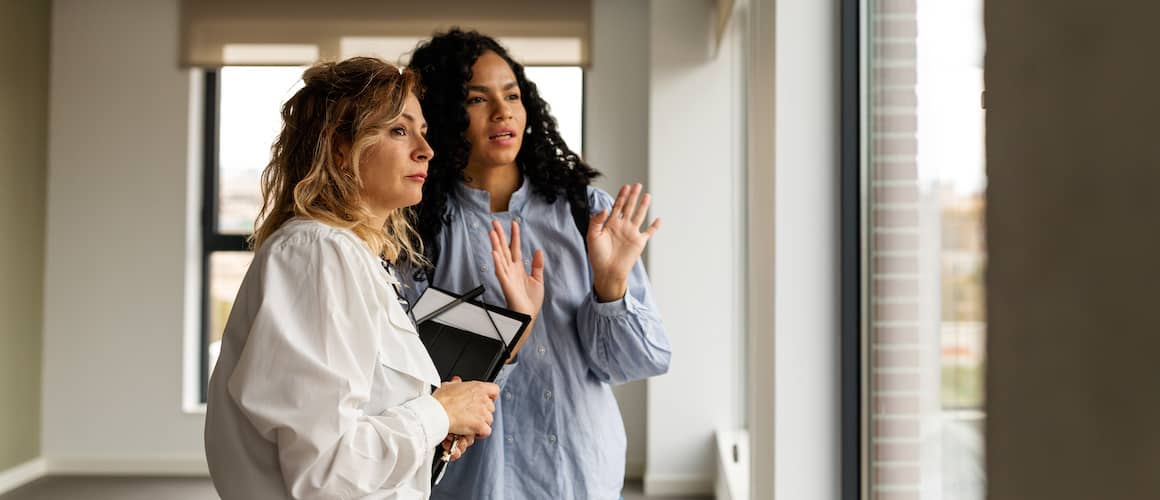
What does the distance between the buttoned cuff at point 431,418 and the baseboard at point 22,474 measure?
419 cm

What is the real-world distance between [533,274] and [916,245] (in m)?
0.70

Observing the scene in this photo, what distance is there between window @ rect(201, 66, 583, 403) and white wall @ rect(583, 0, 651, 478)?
20cm

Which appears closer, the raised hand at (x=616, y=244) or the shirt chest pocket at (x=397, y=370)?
the shirt chest pocket at (x=397, y=370)

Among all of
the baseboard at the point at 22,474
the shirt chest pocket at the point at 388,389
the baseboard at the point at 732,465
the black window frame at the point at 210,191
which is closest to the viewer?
the shirt chest pocket at the point at 388,389

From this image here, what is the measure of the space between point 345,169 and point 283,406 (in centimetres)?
38

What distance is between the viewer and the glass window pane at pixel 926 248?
119 centimetres

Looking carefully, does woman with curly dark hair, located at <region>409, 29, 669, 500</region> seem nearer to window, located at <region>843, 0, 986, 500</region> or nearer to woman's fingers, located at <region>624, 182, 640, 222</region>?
woman's fingers, located at <region>624, 182, 640, 222</region>

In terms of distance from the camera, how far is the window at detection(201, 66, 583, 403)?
4809 millimetres

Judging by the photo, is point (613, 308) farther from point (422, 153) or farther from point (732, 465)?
point (732, 465)

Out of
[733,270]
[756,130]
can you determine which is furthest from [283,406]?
[733,270]

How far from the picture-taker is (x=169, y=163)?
466 cm

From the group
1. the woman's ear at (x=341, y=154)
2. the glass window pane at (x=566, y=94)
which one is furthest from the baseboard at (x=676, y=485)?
the woman's ear at (x=341, y=154)

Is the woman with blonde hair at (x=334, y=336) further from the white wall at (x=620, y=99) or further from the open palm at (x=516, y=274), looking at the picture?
the white wall at (x=620, y=99)

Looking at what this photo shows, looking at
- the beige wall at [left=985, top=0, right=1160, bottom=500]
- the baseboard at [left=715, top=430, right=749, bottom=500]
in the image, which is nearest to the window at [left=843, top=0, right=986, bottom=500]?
the beige wall at [left=985, top=0, right=1160, bottom=500]
